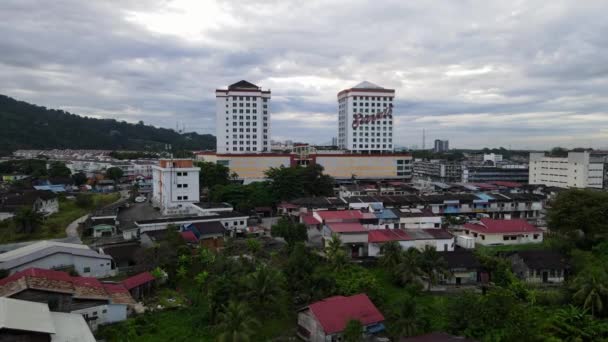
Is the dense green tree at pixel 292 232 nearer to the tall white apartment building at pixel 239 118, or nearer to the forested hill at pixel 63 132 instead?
the tall white apartment building at pixel 239 118

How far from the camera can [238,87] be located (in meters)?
65.0

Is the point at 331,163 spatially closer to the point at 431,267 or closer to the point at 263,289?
the point at 431,267

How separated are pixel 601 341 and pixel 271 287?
11.5 metres

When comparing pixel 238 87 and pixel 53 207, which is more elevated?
pixel 238 87

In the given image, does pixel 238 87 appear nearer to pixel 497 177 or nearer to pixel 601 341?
pixel 497 177

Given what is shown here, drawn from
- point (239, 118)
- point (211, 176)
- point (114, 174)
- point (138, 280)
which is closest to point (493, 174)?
point (239, 118)

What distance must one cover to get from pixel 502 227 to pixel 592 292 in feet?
40.3

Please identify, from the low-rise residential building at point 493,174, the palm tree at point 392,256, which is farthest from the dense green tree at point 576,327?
the low-rise residential building at point 493,174

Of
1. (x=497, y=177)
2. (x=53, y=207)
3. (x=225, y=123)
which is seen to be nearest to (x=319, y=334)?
(x=53, y=207)

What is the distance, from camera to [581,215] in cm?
2588

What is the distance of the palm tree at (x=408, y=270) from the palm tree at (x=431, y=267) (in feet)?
0.97

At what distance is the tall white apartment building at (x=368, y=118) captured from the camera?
70.0 meters

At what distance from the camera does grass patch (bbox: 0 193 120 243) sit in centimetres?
2870

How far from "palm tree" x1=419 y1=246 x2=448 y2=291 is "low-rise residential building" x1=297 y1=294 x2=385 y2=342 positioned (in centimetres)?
547
